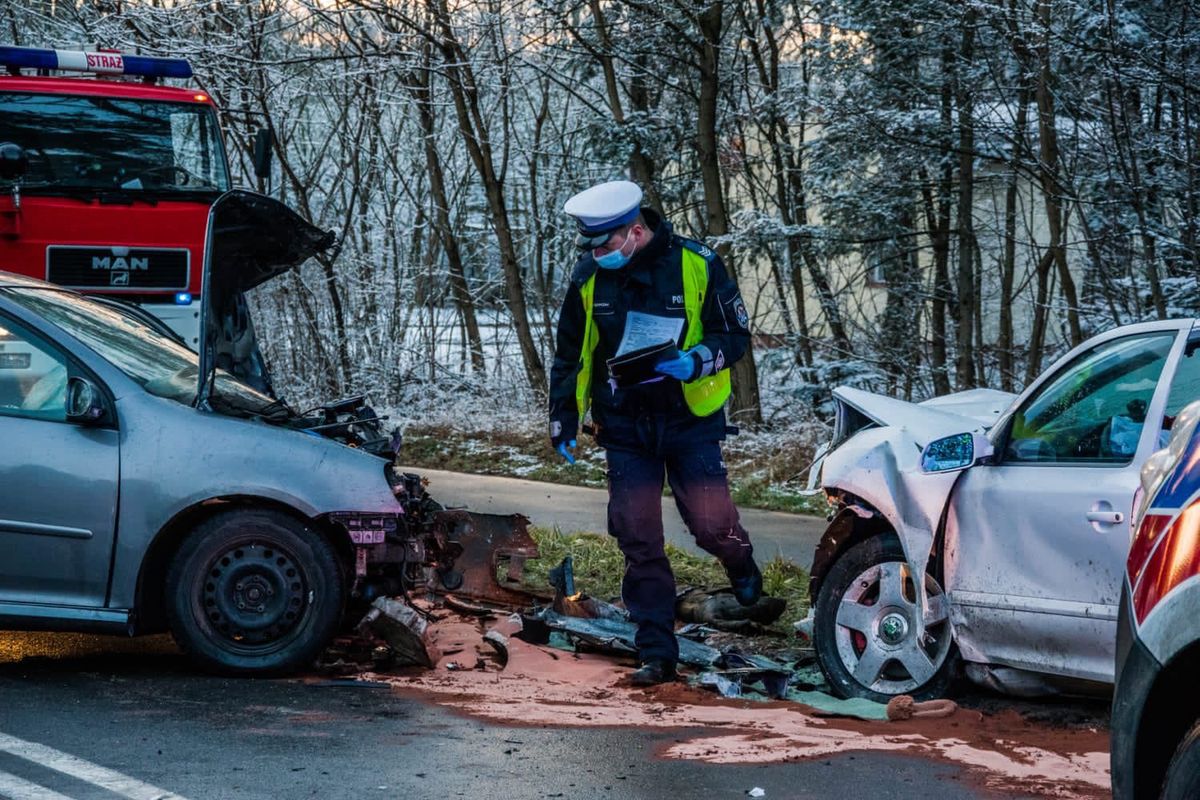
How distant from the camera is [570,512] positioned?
1224 cm

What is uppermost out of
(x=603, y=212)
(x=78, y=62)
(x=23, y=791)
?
(x=78, y=62)

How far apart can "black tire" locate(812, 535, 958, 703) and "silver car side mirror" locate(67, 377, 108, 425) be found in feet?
9.85

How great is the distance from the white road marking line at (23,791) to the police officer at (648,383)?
8.75ft

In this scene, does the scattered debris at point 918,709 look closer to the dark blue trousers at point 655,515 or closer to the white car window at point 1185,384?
the dark blue trousers at point 655,515

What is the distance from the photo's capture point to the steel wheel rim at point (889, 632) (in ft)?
20.0

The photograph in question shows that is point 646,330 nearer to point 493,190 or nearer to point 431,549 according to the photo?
point 431,549

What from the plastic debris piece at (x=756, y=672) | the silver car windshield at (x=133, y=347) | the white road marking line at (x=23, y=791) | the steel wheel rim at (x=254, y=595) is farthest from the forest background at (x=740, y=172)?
the white road marking line at (x=23, y=791)

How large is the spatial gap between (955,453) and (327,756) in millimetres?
2614

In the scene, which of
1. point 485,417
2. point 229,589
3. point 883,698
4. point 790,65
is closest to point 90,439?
point 229,589

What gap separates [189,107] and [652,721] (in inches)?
331

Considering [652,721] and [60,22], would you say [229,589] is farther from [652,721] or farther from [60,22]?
[60,22]

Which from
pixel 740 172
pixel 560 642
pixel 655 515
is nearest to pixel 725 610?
pixel 560 642

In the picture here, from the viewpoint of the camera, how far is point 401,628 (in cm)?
652

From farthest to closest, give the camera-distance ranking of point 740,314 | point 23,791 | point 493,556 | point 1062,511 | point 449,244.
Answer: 1. point 449,244
2. point 493,556
3. point 740,314
4. point 1062,511
5. point 23,791
